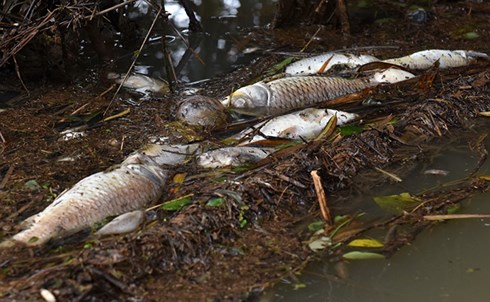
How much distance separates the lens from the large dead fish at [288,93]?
4918mm

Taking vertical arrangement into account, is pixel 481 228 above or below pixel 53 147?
below

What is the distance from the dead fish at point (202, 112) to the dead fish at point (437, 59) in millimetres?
1463

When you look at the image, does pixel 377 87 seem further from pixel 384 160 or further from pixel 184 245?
pixel 184 245

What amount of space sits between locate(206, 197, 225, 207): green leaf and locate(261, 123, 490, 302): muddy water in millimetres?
588

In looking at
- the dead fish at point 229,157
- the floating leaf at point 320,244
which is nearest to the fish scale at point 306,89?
the dead fish at point 229,157

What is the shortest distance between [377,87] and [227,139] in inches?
50.6

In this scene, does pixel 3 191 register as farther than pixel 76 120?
No

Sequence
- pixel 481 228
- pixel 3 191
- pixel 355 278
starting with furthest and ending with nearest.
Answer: pixel 3 191, pixel 481 228, pixel 355 278

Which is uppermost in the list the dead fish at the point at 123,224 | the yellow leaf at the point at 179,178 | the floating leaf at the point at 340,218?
the dead fish at the point at 123,224

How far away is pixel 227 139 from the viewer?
457cm

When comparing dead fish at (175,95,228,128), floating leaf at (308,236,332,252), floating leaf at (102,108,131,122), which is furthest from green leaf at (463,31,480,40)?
floating leaf at (308,236,332,252)

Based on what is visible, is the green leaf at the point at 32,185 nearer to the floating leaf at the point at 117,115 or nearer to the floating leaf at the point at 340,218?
the floating leaf at the point at 117,115

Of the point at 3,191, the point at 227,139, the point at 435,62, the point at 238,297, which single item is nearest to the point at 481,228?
the point at 238,297

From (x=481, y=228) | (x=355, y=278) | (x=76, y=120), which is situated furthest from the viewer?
(x=76, y=120)
